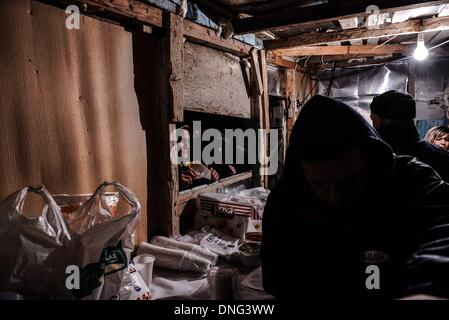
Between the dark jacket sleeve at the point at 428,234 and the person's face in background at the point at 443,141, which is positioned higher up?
the person's face in background at the point at 443,141

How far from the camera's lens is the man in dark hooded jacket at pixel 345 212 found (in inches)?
61.1

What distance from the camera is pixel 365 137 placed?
156 centimetres

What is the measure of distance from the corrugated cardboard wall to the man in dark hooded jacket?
2.01m

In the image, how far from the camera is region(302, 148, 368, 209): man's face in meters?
1.54

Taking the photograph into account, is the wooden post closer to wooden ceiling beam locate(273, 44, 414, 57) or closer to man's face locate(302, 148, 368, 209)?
man's face locate(302, 148, 368, 209)

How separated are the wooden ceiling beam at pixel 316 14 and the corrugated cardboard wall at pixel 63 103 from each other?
2.04 m

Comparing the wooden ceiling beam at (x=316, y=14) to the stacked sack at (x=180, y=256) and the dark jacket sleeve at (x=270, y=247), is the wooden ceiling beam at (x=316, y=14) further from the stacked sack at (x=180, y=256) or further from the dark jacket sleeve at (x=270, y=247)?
the stacked sack at (x=180, y=256)

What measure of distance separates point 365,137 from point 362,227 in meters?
0.52

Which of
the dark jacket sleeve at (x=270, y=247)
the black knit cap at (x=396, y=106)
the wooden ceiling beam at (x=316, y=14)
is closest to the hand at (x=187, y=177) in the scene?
the wooden ceiling beam at (x=316, y=14)

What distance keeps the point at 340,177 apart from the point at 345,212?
273mm

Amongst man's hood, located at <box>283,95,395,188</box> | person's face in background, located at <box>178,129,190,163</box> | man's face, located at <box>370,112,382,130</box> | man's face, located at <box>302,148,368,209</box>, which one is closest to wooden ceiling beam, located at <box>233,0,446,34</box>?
man's face, located at <box>370,112,382,130</box>

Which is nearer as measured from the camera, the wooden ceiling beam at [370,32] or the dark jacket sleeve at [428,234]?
the dark jacket sleeve at [428,234]
